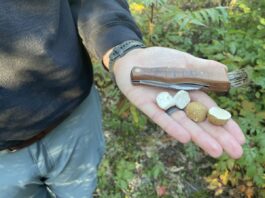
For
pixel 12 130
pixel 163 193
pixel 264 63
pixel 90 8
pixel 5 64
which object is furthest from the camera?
pixel 163 193

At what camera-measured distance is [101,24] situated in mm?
1342

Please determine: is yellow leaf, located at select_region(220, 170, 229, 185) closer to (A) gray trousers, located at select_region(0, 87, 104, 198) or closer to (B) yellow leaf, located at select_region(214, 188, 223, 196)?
(B) yellow leaf, located at select_region(214, 188, 223, 196)

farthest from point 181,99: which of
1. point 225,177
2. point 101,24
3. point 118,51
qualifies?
point 225,177

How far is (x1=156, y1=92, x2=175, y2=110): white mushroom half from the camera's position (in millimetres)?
1263

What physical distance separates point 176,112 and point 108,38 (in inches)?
15.5

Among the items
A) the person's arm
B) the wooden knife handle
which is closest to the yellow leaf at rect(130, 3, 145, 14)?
the person's arm

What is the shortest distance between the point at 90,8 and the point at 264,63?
1294 millimetres

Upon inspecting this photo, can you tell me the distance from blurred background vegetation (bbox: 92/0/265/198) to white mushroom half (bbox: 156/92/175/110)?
88cm

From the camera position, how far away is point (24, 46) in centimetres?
111

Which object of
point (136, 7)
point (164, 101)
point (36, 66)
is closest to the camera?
point (36, 66)

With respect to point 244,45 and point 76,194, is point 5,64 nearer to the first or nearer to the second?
point 76,194

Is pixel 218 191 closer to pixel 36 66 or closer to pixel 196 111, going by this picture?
pixel 196 111

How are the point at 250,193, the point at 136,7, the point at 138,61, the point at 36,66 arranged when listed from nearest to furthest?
the point at 36,66 → the point at 138,61 → the point at 250,193 → the point at 136,7

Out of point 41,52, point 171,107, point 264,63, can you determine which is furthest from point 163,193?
point 41,52
